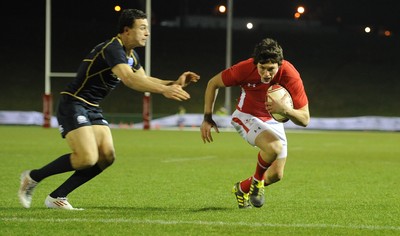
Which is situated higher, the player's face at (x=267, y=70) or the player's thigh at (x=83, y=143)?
the player's face at (x=267, y=70)

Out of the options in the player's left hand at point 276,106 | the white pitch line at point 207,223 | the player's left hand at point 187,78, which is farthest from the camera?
the player's left hand at point 187,78

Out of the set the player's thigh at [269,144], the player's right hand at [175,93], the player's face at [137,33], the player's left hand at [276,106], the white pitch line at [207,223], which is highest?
the player's face at [137,33]

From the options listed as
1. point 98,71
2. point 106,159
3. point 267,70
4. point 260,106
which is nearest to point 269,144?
point 260,106

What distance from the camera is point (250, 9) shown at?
158 feet

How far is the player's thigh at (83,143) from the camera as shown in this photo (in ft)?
25.8

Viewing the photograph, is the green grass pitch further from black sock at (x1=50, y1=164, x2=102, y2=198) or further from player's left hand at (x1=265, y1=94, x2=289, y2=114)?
player's left hand at (x1=265, y1=94, x2=289, y2=114)

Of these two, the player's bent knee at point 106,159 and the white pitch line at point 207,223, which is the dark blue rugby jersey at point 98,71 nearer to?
the player's bent knee at point 106,159

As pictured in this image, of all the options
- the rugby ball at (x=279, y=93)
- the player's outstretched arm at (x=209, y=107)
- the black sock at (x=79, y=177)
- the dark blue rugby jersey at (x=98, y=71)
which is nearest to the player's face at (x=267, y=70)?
the rugby ball at (x=279, y=93)

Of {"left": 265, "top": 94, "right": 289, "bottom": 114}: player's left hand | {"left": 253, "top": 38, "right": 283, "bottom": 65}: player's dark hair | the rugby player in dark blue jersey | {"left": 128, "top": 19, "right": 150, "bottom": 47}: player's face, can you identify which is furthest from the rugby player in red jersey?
{"left": 128, "top": 19, "right": 150, "bottom": 47}: player's face

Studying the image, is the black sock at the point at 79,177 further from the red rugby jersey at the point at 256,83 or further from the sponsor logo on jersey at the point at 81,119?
the red rugby jersey at the point at 256,83

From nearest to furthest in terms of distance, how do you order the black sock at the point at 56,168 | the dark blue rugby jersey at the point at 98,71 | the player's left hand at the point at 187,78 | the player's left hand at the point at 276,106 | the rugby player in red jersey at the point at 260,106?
the player's left hand at the point at 276,106 < the player's left hand at the point at 187,78 < the dark blue rugby jersey at the point at 98,71 < the rugby player in red jersey at the point at 260,106 < the black sock at the point at 56,168

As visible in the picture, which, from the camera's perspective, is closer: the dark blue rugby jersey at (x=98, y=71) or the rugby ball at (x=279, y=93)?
the dark blue rugby jersey at (x=98, y=71)

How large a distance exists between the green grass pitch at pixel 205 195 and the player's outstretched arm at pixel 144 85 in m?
1.08

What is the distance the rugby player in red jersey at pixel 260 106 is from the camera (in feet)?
26.1
